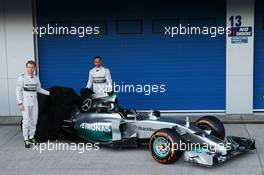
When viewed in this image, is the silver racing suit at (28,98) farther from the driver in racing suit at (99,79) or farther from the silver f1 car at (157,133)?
the driver in racing suit at (99,79)

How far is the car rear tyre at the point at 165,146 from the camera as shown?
8.41 metres

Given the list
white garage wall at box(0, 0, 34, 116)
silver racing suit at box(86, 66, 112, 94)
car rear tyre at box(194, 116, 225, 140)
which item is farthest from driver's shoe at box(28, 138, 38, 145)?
car rear tyre at box(194, 116, 225, 140)

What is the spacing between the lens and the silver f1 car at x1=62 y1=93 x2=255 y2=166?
8438 mm

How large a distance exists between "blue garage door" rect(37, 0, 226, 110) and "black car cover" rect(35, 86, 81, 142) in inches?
100.0

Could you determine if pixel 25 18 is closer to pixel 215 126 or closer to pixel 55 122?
pixel 55 122

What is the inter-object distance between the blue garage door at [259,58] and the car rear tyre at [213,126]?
10.7 ft

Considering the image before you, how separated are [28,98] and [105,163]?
86.7 inches

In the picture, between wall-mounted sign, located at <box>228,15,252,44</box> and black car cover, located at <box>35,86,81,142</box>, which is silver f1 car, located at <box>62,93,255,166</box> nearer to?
black car cover, located at <box>35,86,81,142</box>

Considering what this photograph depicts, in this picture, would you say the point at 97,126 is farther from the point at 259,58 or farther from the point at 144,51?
the point at 259,58

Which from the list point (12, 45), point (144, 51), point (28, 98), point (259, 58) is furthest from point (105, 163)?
point (259, 58)

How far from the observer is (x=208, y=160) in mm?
8078

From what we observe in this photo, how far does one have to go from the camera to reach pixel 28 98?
389 inches

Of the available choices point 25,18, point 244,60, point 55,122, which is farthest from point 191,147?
point 25,18

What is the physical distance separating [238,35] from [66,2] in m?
4.39
